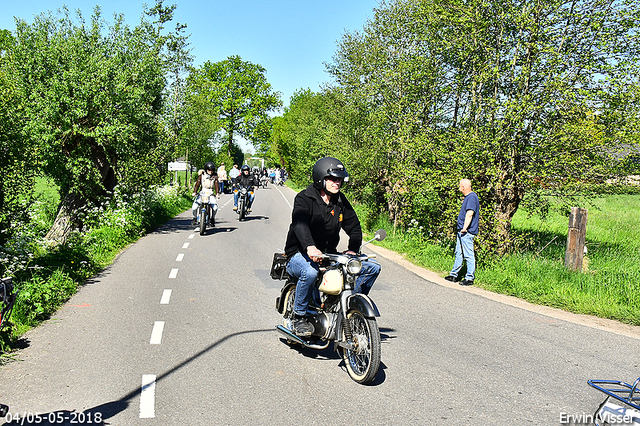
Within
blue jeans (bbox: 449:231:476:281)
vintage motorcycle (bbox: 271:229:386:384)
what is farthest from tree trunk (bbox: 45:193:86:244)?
vintage motorcycle (bbox: 271:229:386:384)

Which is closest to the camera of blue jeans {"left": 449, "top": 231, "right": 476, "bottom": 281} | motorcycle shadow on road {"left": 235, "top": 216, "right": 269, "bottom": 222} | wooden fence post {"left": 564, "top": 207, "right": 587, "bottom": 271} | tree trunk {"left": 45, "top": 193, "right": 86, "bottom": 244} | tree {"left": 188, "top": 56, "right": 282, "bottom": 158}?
wooden fence post {"left": 564, "top": 207, "right": 587, "bottom": 271}

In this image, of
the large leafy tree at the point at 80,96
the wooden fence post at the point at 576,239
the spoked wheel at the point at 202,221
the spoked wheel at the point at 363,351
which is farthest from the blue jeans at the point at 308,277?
the spoked wheel at the point at 202,221

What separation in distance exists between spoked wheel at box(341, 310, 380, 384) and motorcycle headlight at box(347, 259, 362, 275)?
36 centimetres

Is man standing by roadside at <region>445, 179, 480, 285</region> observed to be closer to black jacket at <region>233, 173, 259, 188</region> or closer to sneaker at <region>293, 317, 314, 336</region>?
sneaker at <region>293, 317, 314, 336</region>

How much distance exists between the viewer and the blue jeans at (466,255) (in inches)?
379

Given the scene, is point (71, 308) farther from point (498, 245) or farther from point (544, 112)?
point (544, 112)

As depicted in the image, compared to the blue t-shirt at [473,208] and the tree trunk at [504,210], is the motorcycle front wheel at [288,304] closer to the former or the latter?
the blue t-shirt at [473,208]

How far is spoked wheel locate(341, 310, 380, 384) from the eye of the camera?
14.7ft

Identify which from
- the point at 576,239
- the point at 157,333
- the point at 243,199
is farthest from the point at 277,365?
the point at 243,199

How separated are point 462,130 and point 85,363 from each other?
8.75 meters

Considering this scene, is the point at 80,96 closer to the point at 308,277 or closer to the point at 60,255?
the point at 60,255

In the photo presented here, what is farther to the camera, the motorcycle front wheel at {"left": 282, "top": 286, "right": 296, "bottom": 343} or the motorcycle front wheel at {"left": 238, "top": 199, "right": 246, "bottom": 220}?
the motorcycle front wheel at {"left": 238, "top": 199, "right": 246, "bottom": 220}

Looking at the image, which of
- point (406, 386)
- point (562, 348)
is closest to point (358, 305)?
point (406, 386)

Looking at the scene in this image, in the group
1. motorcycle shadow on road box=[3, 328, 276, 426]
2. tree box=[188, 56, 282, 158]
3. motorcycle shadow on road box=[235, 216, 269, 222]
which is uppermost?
tree box=[188, 56, 282, 158]
